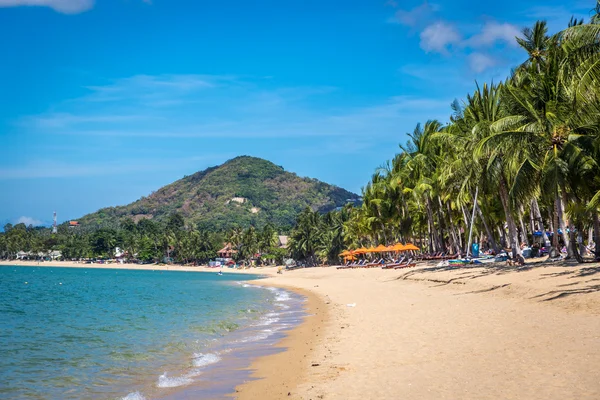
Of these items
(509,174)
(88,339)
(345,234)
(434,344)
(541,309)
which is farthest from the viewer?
(345,234)

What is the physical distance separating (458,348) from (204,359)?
233 inches

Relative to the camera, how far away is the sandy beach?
7484 millimetres

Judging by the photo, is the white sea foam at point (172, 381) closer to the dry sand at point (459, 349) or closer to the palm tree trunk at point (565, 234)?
the dry sand at point (459, 349)

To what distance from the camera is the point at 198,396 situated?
8.99 m

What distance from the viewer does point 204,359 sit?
496 inches

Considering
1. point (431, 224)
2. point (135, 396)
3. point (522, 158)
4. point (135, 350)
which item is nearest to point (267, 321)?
point (135, 350)

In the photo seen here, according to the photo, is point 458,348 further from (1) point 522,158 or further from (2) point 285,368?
(1) point 522,158

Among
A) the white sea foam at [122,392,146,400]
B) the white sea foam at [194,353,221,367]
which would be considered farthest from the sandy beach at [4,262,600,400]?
the white sea foam at [122,392,146,400]

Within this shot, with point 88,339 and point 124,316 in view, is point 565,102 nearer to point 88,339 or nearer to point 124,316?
point 88,339

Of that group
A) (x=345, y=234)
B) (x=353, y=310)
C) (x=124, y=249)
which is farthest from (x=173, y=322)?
(x=124, y=249)

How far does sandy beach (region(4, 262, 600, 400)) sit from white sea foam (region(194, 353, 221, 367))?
53.2 inches

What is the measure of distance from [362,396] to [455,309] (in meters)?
9.18

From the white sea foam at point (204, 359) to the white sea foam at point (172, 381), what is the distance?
3.75ft

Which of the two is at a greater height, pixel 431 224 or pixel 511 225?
pixel 431 224
